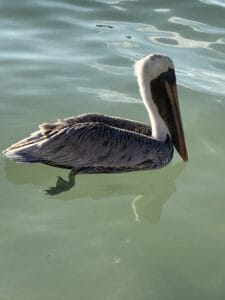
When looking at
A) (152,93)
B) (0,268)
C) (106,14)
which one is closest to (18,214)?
(0,268)

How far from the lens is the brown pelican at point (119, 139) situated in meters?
5.88

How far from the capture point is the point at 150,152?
6.22 metres

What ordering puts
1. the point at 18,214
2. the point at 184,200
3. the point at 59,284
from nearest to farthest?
the point at 59,284, the point at 18,214, the point at 184,200

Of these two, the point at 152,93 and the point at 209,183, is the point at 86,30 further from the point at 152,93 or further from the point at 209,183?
the point at 209,183

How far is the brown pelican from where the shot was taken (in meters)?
5.88

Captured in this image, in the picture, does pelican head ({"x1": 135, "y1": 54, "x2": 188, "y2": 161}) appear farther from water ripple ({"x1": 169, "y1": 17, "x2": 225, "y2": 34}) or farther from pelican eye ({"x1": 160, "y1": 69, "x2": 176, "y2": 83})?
water ripple ({"x1": 169, "y1": 17, "x2": 225, "y2": 34})

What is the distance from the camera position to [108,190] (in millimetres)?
5895

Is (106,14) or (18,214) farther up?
(106,14)

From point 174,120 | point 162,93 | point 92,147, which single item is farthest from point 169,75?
point 92,147

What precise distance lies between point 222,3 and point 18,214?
24.1ft

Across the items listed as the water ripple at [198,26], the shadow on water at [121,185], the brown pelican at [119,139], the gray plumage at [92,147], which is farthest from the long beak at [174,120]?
the water ripple at [198,26]

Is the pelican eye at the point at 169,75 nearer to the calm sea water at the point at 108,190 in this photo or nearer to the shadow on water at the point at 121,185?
the calm sea water at the point at 108,190

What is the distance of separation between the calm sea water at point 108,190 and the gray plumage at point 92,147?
128 mm

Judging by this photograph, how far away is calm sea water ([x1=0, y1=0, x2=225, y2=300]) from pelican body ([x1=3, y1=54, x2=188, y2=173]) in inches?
6.0
